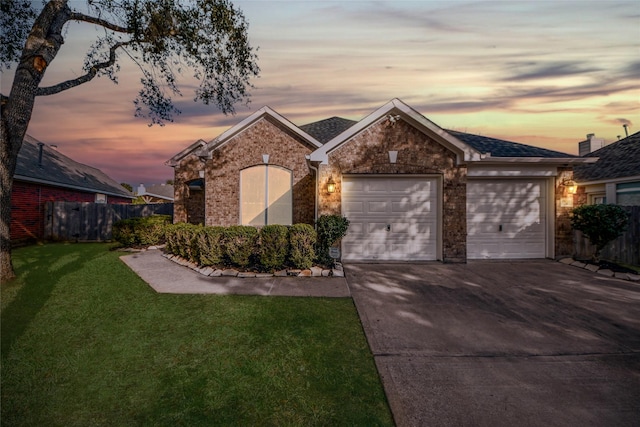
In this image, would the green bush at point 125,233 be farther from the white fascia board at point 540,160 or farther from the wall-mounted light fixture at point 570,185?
the wall-mounted light fixture at point 570,185

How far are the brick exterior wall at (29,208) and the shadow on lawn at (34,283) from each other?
2.93 m

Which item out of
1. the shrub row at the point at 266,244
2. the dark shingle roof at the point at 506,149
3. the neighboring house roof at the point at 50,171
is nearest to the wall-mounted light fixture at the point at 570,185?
the dark shingle roof at the point at 506,149

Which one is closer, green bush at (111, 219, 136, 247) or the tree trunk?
the tree trunk

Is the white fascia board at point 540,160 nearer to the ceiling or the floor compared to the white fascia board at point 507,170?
nearer to the ceiling

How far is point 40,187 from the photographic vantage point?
1472cm

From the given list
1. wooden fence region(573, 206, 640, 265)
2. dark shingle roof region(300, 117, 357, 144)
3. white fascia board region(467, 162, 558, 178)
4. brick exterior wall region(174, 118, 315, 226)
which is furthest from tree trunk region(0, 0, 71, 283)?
wooden fence region(573, 206, 640, 265)

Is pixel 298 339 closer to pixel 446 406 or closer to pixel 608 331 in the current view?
pixel 446 406

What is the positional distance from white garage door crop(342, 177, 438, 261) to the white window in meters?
3.19

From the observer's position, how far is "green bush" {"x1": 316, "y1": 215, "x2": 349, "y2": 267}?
8492 mm

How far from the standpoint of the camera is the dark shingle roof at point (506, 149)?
9.82 m

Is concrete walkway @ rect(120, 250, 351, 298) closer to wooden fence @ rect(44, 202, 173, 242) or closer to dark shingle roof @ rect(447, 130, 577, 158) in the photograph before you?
dark shingle roof @ rect(447, 130, 577, 158)

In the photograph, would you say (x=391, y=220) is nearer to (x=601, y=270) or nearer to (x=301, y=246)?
(x=301, y=246)

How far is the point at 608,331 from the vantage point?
15.6 ft

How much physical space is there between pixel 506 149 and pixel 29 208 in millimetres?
20087
